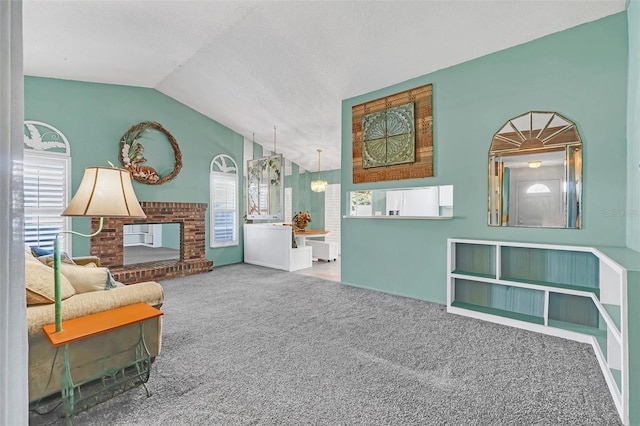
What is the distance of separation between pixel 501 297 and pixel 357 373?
2.10 metres

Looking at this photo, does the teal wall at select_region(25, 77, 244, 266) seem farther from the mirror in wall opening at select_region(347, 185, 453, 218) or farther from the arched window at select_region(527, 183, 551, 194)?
the arched window at select_region(527, 183, 551, 194)

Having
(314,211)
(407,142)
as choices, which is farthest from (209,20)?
(314,211)

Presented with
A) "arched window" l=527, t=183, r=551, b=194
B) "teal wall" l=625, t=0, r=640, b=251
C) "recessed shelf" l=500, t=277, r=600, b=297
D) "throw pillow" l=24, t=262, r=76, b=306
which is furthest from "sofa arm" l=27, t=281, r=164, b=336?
"teal wall" l=625, t=0, r=640, b=251

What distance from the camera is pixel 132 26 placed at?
312 cm

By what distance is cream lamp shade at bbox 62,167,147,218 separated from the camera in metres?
1.70

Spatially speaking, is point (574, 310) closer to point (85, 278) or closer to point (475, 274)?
point (475, 274)

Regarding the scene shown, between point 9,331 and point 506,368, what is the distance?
2751 mm

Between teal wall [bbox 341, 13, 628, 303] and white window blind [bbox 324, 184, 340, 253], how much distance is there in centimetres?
350

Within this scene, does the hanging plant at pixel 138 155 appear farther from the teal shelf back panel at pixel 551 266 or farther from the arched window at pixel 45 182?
the teal shelf back panel at pixel 551 266

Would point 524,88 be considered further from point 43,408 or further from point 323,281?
point 43,408

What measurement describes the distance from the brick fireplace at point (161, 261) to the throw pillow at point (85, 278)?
9.39 ft

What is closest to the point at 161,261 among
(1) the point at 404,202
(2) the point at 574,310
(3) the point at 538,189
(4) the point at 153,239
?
(4) the point at 153,239

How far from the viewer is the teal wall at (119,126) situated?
422cm

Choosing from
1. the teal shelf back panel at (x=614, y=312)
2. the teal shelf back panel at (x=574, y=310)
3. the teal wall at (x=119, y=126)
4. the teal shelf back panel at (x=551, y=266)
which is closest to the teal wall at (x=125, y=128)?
the teal wall at (x=119, y=126)
